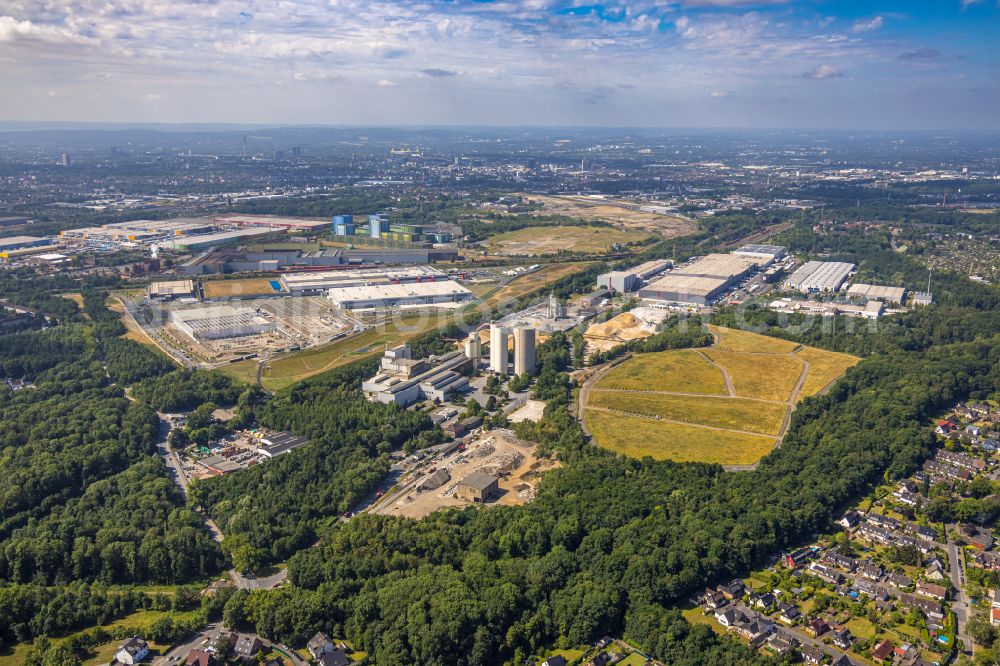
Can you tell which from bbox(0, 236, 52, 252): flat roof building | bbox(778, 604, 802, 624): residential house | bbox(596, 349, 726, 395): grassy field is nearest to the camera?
bbox(778, 604, 802, 624): residential house

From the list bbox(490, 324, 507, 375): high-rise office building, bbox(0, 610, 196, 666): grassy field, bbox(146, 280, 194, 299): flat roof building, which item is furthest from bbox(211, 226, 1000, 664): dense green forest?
bbox(146, 280, 194, 299): flat roof building

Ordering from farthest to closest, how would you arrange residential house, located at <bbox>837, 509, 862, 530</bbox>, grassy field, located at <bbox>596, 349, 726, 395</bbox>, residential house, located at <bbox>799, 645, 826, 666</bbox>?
grassy field, located at <bbox>596, 349, 726, 395</bbox>
residential house, located at <bbox>837, 509, 862, 530</bbox>
residential house, located at <bbox>799, 645, 826, 666</bbox>

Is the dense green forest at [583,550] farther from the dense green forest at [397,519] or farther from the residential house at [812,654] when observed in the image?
the residential house at [812,654]

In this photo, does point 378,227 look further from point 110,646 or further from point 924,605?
point 924,605

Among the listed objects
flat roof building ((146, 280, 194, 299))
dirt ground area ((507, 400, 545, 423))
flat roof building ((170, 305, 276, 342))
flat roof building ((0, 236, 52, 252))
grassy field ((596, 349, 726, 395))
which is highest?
flat roof building ((0, 236, 52, 252))

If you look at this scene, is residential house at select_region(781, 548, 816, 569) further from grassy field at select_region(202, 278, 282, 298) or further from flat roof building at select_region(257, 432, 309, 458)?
grassy field at select_region(202, 278, 282, 298)

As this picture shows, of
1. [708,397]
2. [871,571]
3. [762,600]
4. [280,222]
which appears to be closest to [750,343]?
[708,397]
